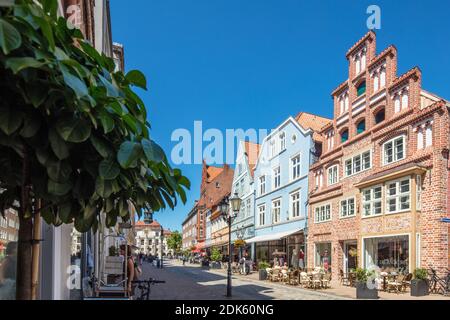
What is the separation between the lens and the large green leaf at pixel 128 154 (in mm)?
2025

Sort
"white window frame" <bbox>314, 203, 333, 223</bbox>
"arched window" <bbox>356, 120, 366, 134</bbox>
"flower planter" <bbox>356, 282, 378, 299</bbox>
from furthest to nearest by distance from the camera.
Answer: "white window frame" <bbox>314, 203, 333, 223</bbox>, "arched window" <bbox>356, 120, 366, 134</bbox>, "flower planter" <bbox>356, 282, 378, 299</bbox>

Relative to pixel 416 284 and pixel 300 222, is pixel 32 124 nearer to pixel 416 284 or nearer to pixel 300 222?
pixel 416 284

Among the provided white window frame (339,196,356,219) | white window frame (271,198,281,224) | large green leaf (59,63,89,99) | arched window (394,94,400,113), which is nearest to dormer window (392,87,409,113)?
arched window (394,94,400,113)

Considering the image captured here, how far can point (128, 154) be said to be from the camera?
2049mm

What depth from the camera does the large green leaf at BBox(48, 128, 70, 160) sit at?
1.98 m

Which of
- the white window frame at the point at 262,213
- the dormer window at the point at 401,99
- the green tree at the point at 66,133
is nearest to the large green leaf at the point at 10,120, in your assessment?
the green tree at the point at 66,133

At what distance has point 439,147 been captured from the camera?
19172 mm

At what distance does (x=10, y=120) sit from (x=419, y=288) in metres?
18.5

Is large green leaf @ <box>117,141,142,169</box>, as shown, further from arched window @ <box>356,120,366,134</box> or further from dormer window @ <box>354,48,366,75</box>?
dormer window @ <box>354,48,366,75</box>

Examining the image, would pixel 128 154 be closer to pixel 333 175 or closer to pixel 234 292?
pixel 234 292

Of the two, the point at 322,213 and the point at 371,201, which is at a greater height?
the point at 371,201

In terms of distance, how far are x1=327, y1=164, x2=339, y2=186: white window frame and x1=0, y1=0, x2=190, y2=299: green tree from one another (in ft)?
85.6

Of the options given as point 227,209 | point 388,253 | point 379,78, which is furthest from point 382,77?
point 227,209
